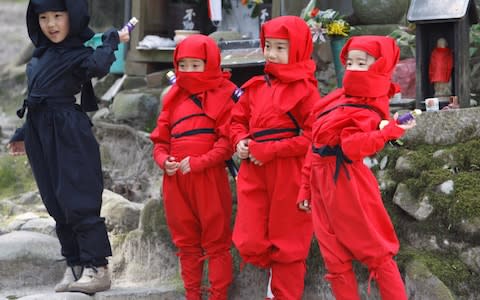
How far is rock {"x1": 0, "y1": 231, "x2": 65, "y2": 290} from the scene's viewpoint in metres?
5.47

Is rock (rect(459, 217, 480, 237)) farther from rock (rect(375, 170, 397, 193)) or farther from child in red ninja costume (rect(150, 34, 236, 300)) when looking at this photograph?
child in red ninja costume (rect(150, 34, 236, 300))

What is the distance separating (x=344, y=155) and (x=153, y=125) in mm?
4149

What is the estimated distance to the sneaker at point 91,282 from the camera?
198 inches

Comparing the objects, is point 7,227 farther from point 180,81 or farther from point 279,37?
point 279,37

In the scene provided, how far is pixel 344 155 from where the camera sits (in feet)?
13.3

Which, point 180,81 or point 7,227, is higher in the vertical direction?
point 180,81

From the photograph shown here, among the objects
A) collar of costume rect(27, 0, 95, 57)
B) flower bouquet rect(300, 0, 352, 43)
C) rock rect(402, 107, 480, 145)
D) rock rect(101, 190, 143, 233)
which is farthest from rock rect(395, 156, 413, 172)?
rock rect(101, 190, 143, 233)

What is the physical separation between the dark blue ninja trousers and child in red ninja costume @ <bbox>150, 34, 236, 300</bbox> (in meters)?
0.42

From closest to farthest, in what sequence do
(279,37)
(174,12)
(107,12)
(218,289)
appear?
(279,37) < (218,289) < (174,12) < (107,12)

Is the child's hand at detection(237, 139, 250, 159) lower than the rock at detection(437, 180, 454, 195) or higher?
higher

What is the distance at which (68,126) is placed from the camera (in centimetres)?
492

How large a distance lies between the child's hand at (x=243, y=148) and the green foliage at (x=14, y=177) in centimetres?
397

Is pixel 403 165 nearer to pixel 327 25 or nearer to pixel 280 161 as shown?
pixel 280 161

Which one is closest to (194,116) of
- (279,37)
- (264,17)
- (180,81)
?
(180,81)
